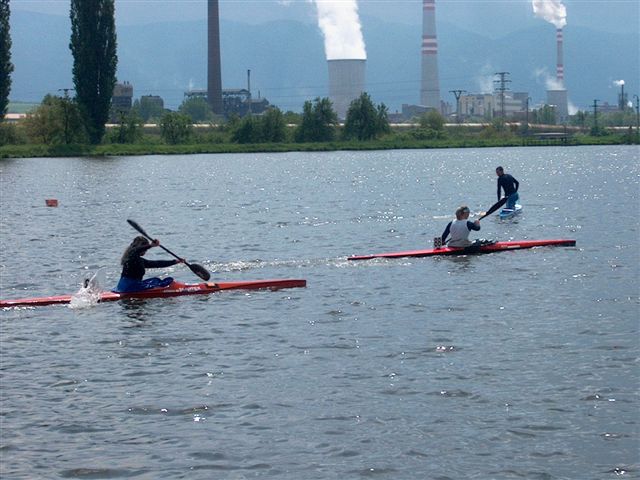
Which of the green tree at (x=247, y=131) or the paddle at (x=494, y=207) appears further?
the green tree at (x=247, y=131)

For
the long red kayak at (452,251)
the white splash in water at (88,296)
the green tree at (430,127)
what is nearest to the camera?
the white splash in water at (88,296)

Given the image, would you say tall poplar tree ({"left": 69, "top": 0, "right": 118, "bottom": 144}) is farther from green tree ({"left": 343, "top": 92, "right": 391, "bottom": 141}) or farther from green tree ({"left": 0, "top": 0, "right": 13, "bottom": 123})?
green tree ({"left": 343, "top": 92, "right": 391, "bottom": 141})

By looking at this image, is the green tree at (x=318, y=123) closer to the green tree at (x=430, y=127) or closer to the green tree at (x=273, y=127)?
the green tree at (x=273, y=127)

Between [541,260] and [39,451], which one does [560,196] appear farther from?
[39,451]

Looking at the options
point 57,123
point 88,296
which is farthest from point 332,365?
point 57,123

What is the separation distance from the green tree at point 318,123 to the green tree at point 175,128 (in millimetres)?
14929

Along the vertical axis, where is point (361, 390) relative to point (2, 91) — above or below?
below

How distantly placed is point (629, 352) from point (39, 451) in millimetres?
10018

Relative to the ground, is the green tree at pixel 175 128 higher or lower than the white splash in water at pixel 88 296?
higher

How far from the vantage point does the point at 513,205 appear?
147 ft

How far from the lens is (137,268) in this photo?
25.1 meters

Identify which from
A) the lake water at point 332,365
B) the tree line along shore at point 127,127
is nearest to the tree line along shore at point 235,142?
the tree line along shore at point 127,127

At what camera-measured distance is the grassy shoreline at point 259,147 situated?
123 meters

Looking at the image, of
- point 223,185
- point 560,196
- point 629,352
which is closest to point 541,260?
point 629,352
